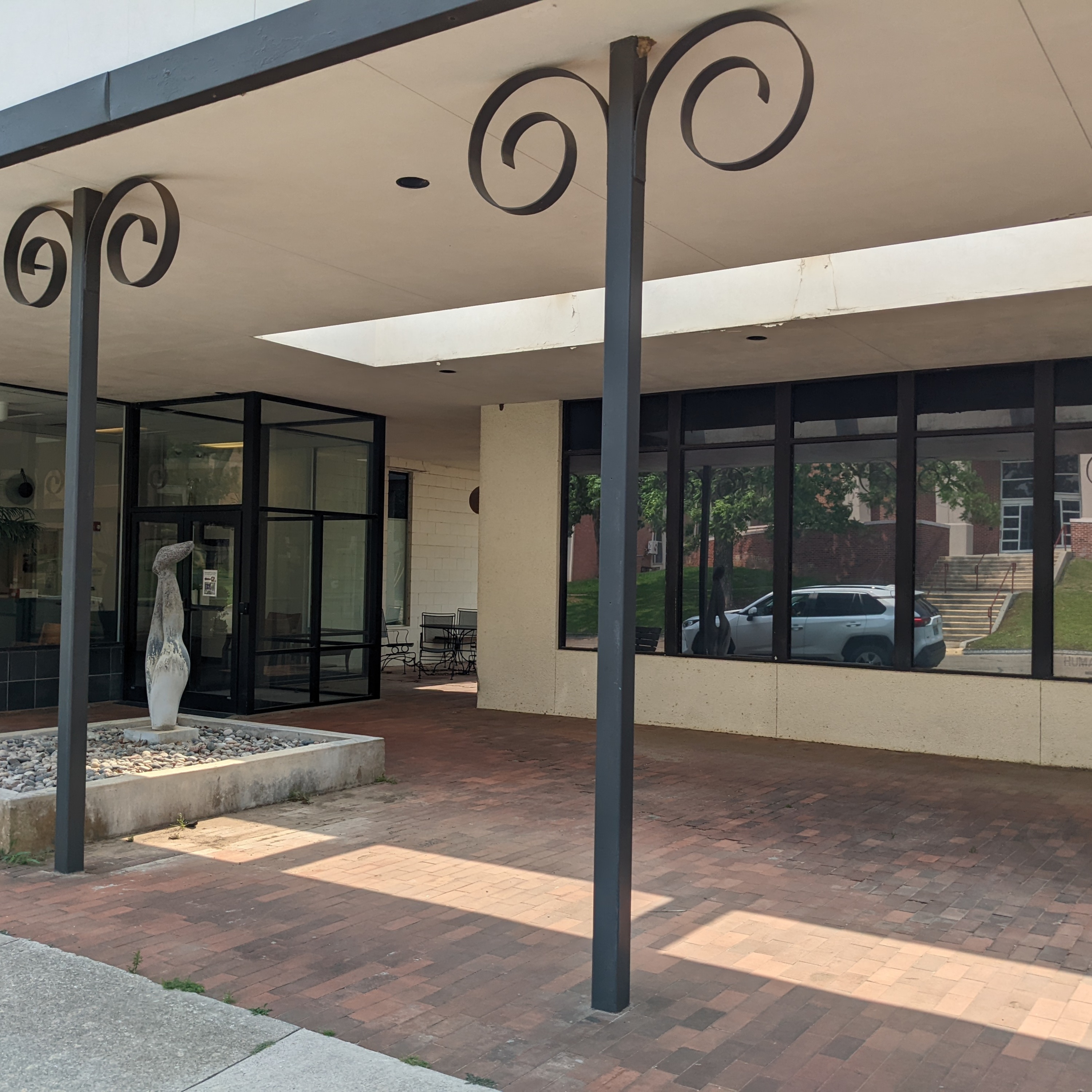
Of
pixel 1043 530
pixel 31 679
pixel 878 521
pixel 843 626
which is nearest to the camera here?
pixel 1043 530

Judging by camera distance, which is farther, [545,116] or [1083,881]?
[1083,881]

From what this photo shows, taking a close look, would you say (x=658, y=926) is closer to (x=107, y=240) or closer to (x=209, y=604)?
(x=107, y=240)

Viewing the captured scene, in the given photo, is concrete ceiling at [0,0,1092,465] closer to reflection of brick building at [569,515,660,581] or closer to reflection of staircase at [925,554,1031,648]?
reflection of staircase at [925,554,1031,648]

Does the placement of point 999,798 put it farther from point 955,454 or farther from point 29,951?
point 29,951

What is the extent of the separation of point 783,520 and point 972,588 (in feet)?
5.75

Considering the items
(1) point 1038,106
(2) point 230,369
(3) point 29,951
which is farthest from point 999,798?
(2) point 230,369

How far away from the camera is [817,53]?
12.2 ft

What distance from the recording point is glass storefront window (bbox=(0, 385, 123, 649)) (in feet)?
36.3

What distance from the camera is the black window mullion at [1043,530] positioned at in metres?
8.85

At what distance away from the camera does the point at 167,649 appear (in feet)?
24.2

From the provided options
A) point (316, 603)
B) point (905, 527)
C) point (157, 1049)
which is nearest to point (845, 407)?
point (905, 527)

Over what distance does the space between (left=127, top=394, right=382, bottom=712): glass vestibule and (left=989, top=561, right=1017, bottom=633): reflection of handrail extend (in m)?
6.47

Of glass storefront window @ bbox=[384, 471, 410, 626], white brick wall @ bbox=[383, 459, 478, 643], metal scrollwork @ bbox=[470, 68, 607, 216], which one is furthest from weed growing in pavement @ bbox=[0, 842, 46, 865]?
glass storefront window @ bbox=[384, 471, 410, 626]

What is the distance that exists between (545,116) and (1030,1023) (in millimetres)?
3468
